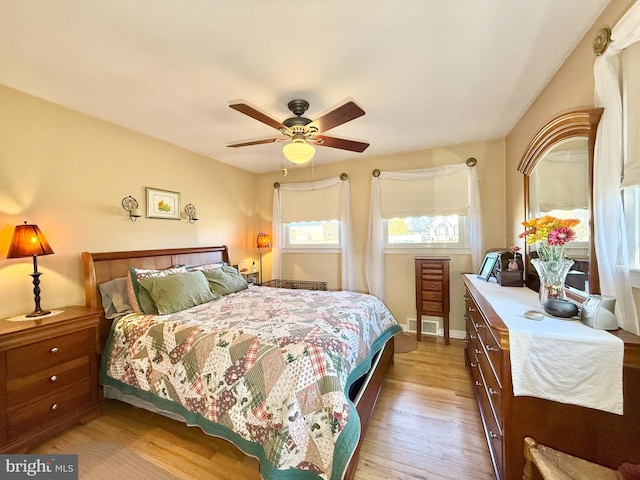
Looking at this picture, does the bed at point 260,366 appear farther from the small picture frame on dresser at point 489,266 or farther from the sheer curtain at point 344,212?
the sheer curtain at point 344,212

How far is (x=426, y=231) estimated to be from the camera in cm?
371

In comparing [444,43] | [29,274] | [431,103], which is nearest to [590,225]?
[444,43]

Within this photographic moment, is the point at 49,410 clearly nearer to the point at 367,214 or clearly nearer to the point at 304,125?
the point at 304,125

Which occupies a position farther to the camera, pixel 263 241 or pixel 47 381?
pixel 263 241

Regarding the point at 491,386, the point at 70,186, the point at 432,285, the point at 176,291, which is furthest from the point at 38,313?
the point at 432,285

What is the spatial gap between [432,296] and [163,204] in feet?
11.6

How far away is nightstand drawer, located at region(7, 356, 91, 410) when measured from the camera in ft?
5.55

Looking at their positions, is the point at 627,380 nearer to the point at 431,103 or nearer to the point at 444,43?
the point at 444,43

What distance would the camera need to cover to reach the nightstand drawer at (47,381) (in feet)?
5.55

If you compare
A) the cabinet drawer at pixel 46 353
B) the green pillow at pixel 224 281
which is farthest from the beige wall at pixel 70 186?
the green pillow at pixel 224 281

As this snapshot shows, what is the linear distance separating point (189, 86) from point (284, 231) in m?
2.81

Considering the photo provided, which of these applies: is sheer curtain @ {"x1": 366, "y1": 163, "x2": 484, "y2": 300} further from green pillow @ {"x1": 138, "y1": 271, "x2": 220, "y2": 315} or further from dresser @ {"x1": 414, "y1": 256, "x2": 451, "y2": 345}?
green pillow @ {"x1": 138, "y1": 271, "x2": 220, "y2": 315}

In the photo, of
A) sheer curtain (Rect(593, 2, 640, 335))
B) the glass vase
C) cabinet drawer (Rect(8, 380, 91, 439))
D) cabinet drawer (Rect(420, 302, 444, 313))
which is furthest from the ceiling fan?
cabinet drawer (Rect(8, 380, 91, 439))

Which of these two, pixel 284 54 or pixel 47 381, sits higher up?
pixel 284 54
